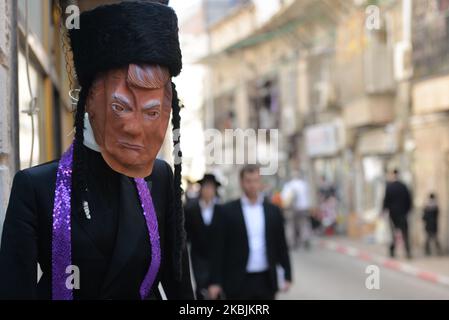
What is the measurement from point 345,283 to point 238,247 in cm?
894

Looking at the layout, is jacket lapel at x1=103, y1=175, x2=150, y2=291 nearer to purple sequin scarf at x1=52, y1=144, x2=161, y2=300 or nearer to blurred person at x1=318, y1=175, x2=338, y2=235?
purple sequin scarf at x1=52, y1=144, x2=161, y2=300

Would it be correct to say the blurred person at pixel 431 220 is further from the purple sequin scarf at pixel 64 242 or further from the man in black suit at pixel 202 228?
the purple sequin scarf at pixel 64 242

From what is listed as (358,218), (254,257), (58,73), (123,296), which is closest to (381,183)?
(358,218)

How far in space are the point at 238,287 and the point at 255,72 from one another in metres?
45.8

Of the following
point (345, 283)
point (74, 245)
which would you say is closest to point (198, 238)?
point (74, 245)

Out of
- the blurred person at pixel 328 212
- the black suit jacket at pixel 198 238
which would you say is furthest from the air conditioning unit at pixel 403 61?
the black suit jacket at pixel 198 238

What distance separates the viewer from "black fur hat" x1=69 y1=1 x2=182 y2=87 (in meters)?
3.19

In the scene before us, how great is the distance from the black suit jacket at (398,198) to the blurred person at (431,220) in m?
0.77

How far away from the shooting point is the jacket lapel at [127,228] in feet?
10.7

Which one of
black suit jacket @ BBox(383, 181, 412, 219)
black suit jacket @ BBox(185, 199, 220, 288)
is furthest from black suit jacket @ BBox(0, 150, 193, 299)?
black suit jacket @ BBox(383, 181, 412, 219)

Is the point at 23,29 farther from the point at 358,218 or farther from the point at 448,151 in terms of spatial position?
the point at 358,218

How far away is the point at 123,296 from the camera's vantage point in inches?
130

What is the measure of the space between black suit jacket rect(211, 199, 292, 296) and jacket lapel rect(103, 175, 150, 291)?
16.3ft

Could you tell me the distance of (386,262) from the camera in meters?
20.4
